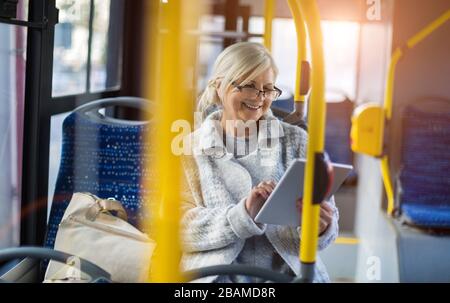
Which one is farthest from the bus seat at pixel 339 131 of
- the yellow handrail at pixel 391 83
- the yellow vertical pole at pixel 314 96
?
the yellow vertical pole at pixel 314 96

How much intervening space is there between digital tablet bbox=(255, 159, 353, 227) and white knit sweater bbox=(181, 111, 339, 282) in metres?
0.09

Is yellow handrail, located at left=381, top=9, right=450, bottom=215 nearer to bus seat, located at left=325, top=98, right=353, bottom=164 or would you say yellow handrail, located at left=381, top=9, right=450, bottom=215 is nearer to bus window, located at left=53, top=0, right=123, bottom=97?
bus seat, located at left=325, top=98, right=353, bottom=164

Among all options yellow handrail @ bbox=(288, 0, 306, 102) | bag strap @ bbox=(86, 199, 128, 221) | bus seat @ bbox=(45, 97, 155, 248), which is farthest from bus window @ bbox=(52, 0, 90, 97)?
yellow handrail @ bbox=(288, 0, 306, 102)

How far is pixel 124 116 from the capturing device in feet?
8.11

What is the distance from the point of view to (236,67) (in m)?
1.55

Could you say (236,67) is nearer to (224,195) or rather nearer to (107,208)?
(224,195)

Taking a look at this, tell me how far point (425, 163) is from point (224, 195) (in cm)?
145

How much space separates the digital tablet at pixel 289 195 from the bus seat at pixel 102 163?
0.44m

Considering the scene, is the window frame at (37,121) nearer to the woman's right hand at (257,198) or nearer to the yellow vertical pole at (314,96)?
the woman's right hand at (257,198)

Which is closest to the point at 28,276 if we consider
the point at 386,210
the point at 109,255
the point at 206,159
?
the point at 109,255

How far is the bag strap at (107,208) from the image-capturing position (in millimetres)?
1723

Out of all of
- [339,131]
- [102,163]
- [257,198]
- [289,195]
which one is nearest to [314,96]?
[289,195]

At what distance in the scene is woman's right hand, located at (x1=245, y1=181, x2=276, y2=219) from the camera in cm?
153
